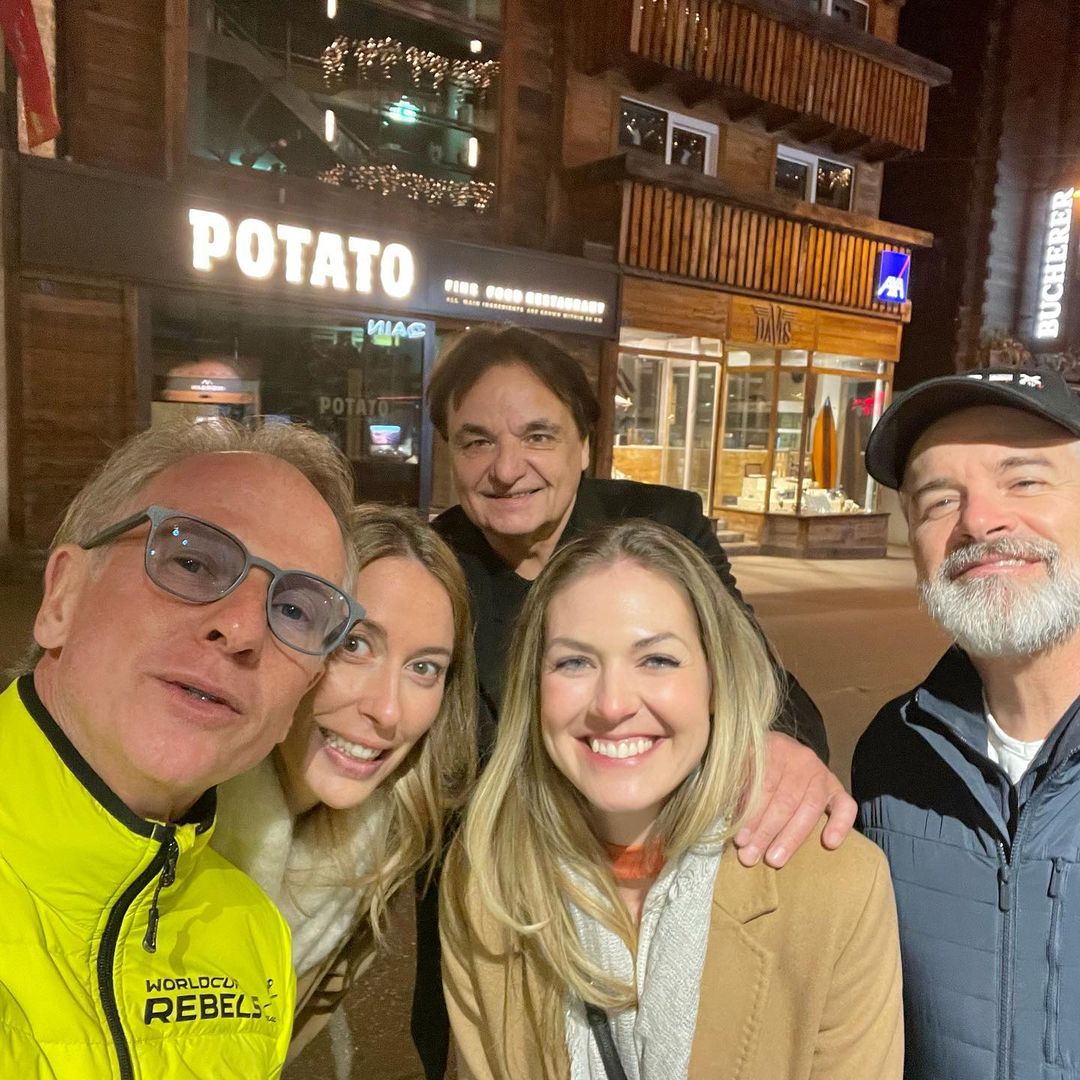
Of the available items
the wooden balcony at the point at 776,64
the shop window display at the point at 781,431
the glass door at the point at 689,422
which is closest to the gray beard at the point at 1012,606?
the wooden balcony at the point at 776,64

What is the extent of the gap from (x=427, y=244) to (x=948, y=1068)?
8495 millimetres

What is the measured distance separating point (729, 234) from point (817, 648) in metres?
5.90

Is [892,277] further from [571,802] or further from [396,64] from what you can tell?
[571,802]

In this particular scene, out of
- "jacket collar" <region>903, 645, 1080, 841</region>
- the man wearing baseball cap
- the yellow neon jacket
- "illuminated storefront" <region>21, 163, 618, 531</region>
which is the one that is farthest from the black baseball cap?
"illuminated storefront" <region>21, 163, 618, 531</region>

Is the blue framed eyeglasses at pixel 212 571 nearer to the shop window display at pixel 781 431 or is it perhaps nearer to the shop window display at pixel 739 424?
the shop window display at pixel 739 424

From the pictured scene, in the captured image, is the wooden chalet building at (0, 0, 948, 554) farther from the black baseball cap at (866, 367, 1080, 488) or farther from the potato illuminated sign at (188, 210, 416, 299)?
the black baseball cap at (866, 367, 1080, 488)

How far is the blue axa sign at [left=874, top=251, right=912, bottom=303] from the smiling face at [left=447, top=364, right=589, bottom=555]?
37.2 ft

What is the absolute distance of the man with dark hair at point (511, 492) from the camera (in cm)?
253

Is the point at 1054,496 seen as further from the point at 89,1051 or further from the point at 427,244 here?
the point at 427,244

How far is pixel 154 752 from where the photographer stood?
1341 mm

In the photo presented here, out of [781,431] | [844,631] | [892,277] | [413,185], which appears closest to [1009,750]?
[844,631]

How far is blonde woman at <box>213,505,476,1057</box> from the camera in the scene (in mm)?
1973

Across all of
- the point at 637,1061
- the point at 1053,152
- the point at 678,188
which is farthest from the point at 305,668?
the point at 1053,152

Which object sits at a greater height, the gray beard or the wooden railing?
the wooden railing
